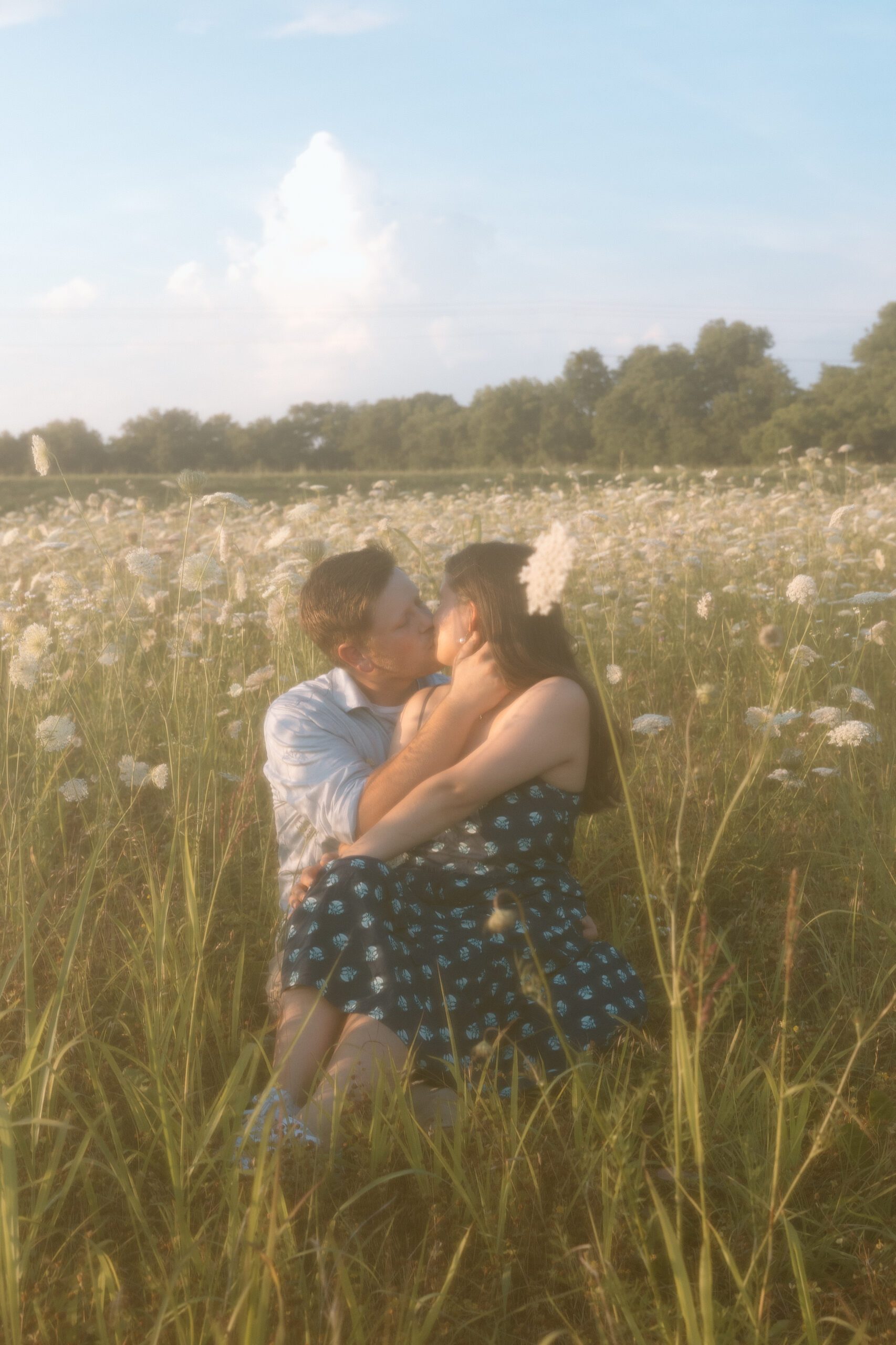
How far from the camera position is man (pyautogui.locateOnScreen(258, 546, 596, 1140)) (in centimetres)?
269

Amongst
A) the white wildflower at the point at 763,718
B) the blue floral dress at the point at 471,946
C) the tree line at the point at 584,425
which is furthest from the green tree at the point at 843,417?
the blue floral dress at the point at 471,946

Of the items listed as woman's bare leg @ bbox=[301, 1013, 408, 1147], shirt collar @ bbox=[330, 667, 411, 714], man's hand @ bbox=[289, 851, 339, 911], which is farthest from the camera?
shirt collar @ bbox=[330, 667, 411, 714]

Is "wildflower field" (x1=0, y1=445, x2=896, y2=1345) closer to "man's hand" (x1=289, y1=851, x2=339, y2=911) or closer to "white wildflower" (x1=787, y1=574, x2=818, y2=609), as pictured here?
"white wildflower" (x1=787, y1=574, x2=818, y2=609)

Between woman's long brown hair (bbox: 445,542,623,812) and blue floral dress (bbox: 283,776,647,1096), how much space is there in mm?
272

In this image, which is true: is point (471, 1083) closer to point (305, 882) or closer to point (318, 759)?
point (305, 882)

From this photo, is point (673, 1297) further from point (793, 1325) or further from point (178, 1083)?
point (178, 1083)

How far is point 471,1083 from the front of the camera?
2.19 meters

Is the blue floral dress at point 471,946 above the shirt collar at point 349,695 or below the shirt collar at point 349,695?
below

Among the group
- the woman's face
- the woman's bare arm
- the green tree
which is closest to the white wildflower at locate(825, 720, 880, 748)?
the woman's bare arm

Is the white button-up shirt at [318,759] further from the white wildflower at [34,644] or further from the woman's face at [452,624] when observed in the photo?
the white wildflower at [34,644]

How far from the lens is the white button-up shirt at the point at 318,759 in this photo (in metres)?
2.83

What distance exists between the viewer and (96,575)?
6.65 m

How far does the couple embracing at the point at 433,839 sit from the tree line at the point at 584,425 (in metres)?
21.4

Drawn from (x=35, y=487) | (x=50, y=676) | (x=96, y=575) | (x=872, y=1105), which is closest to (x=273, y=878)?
(x=50, y=676)
